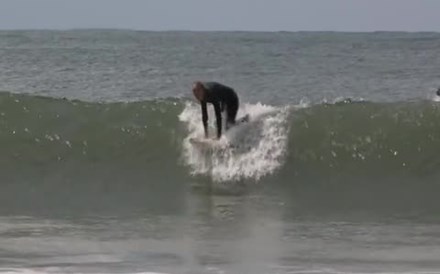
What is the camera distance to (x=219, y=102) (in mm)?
12203

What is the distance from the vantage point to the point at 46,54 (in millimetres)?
38188

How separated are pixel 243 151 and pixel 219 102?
80 centimetres

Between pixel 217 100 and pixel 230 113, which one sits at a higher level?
pixel 217 100

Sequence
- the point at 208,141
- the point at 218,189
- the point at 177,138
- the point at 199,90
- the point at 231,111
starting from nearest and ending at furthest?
the point at 218,189 → the point at 199,90 → the point at 231,111 → the point at 208,141 → the point at 177,138

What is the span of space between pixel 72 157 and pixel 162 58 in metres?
23.9

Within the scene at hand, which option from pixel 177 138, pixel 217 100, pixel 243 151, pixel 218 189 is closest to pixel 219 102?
pixel 217 100

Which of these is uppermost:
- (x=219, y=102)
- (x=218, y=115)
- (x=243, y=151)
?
(x=219, y=102)

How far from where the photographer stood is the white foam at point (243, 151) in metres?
12.3

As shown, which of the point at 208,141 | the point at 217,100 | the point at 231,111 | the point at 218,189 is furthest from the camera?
the point at 208,141

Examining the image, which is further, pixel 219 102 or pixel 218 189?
pixel 219 102

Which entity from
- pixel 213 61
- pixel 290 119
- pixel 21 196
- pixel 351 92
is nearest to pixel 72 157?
pixel 21 196

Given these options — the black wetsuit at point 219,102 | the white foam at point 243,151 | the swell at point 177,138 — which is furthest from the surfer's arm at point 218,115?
the swell at point 177,138

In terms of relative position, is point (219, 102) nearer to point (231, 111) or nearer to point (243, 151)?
point (231, 111)

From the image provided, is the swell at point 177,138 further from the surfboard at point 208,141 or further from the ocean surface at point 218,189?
→ the surfboard at point 208,141
